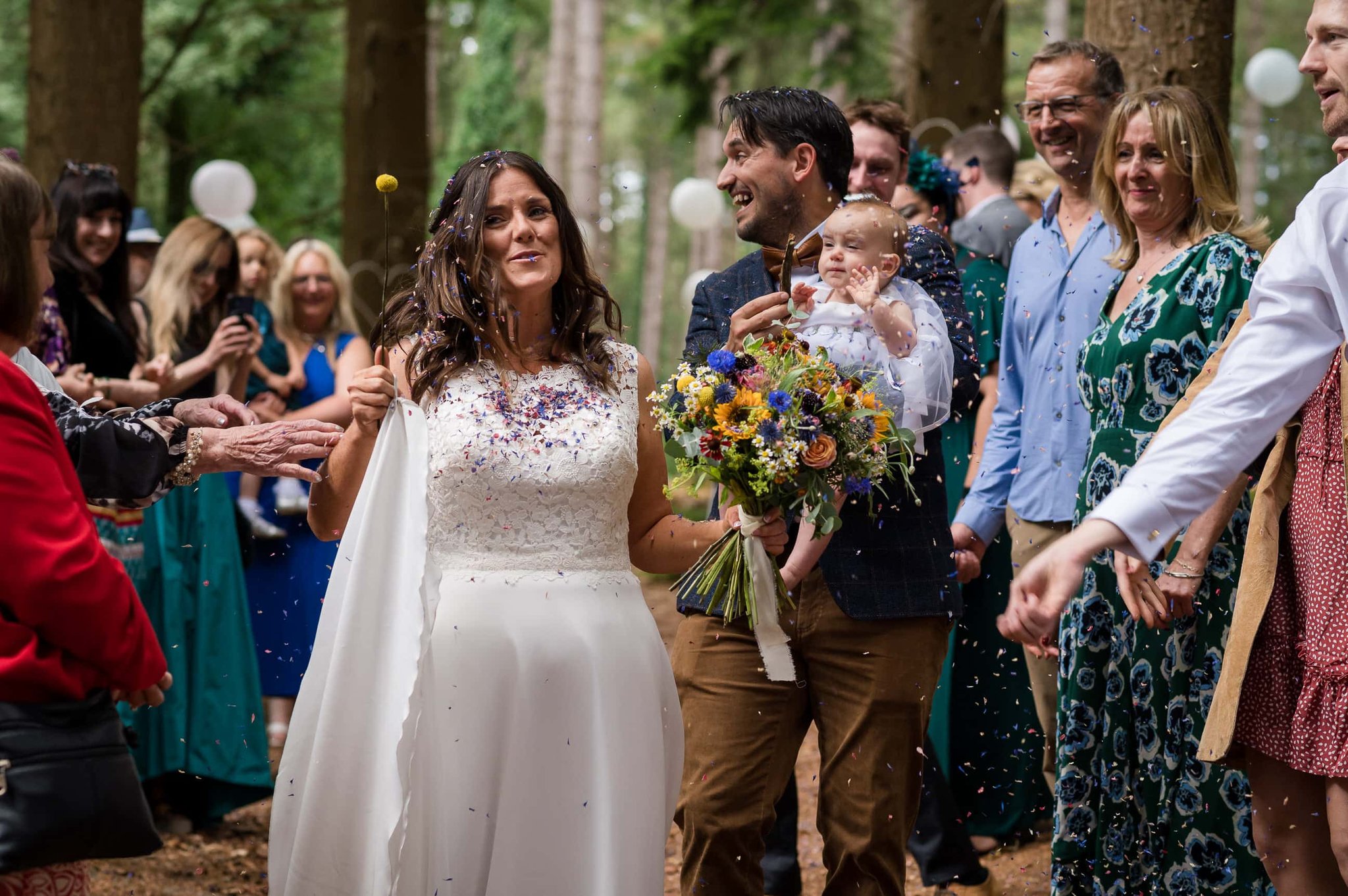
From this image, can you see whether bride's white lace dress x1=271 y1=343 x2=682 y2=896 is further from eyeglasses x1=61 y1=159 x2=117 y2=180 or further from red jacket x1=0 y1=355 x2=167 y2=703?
eyeglasses x1=61 y1=159 x2=117 y2=180

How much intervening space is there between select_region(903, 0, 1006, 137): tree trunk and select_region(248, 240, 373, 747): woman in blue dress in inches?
172

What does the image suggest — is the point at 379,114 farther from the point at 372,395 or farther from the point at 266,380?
the point at 372,395

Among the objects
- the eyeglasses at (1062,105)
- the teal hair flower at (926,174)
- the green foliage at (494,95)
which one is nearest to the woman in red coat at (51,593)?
the eyeglasses at (1062,105)

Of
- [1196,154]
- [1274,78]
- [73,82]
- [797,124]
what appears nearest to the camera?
[797,124]

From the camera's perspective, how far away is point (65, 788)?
119 inches

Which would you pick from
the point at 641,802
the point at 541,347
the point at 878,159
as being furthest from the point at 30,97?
the point at 641,802

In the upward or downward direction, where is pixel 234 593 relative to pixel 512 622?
downward

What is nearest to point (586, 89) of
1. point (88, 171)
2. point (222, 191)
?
point (222, 191)

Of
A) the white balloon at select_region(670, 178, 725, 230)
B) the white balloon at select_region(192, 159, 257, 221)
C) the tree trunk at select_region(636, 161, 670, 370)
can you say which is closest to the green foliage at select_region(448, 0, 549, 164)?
the tree trunk at select_region(636, 161, 670, 370)

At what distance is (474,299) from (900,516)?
1.32m

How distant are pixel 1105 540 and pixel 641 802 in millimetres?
1498

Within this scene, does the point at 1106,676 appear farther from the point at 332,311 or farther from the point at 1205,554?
the point at 332,311

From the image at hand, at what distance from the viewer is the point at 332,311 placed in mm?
7781

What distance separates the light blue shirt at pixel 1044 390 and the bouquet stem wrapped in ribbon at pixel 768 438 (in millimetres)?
1460
